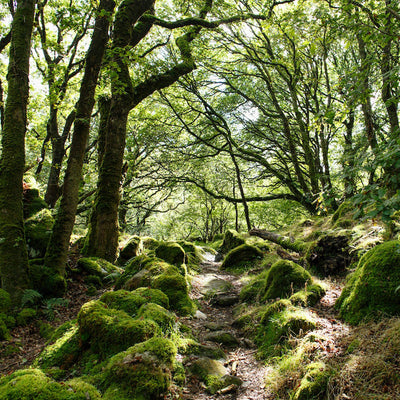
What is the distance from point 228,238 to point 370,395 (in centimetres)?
1188

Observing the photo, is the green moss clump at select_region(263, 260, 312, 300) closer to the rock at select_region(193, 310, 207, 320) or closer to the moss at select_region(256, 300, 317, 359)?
the moss at select_region(256, 300, 317, 359)

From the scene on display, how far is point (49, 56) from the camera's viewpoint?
12.8 metres

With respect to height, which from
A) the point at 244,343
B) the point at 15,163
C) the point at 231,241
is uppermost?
the point at 15,163

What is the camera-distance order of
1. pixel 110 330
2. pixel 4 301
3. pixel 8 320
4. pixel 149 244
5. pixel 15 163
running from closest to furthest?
1. pixel 110 330
2. pixel 8 320
3. pixel 4 301
4. pixel 15 163
5. pixel 149 244

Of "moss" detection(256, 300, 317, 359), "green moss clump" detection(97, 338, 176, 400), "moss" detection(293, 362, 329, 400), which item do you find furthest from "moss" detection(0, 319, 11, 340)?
"moss" detection(293, 362, 329, 400)

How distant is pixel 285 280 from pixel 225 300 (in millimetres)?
1679

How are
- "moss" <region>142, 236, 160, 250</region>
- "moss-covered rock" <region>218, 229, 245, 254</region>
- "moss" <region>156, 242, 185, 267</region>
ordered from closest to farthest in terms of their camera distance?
"moss" <region>156, 242, 185, 267</region> → "moss" <region>142, 236, 160, 250</region> → "moss-covered rock" <region>218, 229, 245, 254</region>

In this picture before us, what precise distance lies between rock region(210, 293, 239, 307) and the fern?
3721mm

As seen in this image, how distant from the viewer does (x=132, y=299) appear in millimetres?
4492

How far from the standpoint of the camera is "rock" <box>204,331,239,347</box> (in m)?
4.38

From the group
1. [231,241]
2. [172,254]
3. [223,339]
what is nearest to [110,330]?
[223,339]

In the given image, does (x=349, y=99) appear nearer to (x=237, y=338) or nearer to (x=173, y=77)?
(x=237, y=338)

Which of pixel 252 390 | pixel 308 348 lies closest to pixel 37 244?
pixel 252 390

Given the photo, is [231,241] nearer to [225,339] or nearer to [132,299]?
[225,339]
